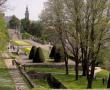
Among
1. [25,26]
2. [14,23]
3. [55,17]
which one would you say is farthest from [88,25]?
[14,23]

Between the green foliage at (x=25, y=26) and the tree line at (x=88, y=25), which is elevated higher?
the tree line at (x=88, y=25)

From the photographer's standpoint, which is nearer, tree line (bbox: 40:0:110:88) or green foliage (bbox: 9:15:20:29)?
tree line (bbox: 40:0:110:88)

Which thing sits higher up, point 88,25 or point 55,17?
point 55,17

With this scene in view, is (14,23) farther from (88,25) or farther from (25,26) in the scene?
(88,25)

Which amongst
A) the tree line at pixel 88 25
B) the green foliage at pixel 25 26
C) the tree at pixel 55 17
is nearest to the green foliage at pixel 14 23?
the green foliage at pixel 25 26

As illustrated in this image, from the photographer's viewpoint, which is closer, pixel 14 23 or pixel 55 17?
pixel 55 17

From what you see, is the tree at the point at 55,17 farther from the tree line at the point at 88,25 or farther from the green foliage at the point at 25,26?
the green foliage at the point at 25,26

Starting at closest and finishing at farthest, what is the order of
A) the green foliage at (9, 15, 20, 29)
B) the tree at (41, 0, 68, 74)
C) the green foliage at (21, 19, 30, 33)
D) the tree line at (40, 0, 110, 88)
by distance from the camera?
the tree line at (40, 0, 110, 88) < the tree at (41, 0, 68, 74) < the green foliage at (21, 19, 30, 33) < the green foliage at (9, 15, 20, 29)

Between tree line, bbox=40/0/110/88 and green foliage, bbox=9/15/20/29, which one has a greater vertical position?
tree line, bbox=40/0/110/88

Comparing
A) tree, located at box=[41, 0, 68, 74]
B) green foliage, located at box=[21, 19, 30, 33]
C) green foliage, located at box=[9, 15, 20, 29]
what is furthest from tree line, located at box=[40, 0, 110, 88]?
green foliage, located at box=[9, 15, 20, 29]

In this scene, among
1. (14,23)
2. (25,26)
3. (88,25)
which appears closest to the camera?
(88,25)

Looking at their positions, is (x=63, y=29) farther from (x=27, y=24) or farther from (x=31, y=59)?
(x=27, y=24)

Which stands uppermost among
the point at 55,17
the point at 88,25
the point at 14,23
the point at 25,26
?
the point at 55,17

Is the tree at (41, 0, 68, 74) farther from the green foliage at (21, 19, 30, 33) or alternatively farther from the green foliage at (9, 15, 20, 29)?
the green foliage at (9, 15, 20, 29)
